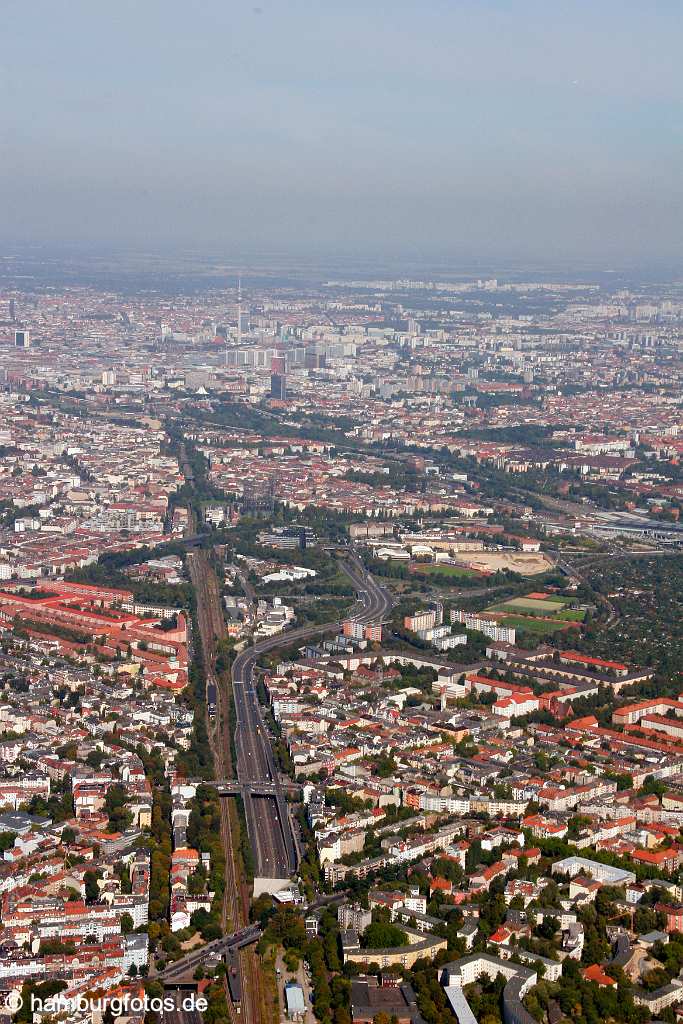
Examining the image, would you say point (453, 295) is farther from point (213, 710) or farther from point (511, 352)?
point (213, 710)

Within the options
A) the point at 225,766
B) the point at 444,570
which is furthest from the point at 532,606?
the point at 225,766

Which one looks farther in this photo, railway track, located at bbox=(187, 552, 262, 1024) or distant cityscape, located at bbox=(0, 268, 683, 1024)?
distant cityscape, located at bbox=(0, 268, 683, 1024)

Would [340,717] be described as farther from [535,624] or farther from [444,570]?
[444,570]

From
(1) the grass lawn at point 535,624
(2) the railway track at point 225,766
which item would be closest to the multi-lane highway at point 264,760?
(2) the railway track at point 225,766

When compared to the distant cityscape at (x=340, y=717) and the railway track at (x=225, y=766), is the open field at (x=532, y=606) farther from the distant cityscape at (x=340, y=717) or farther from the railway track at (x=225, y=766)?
the railway track at (x=225, y=766)

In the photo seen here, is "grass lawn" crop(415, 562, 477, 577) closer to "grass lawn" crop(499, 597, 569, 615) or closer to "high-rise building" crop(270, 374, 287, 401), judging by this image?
"grass lawn" crop(499, 597, 569, 615)

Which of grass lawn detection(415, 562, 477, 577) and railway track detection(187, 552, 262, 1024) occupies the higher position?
railway track detection(187, 552, 262, 1024)

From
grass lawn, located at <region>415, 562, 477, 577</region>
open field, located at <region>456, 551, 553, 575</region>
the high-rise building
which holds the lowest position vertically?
grass lawn, located at <region>415, 562, 477, 577</region>

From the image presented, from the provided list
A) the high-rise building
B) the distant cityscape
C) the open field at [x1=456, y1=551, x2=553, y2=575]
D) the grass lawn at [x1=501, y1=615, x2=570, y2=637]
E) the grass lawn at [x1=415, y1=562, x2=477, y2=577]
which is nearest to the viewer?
the distant cityscape

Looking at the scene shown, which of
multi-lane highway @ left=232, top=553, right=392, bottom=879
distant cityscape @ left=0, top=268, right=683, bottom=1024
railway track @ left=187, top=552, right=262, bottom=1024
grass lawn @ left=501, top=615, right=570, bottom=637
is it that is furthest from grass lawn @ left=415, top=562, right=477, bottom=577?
railway track @ left=187, top=552, right=262, bottom=1024
